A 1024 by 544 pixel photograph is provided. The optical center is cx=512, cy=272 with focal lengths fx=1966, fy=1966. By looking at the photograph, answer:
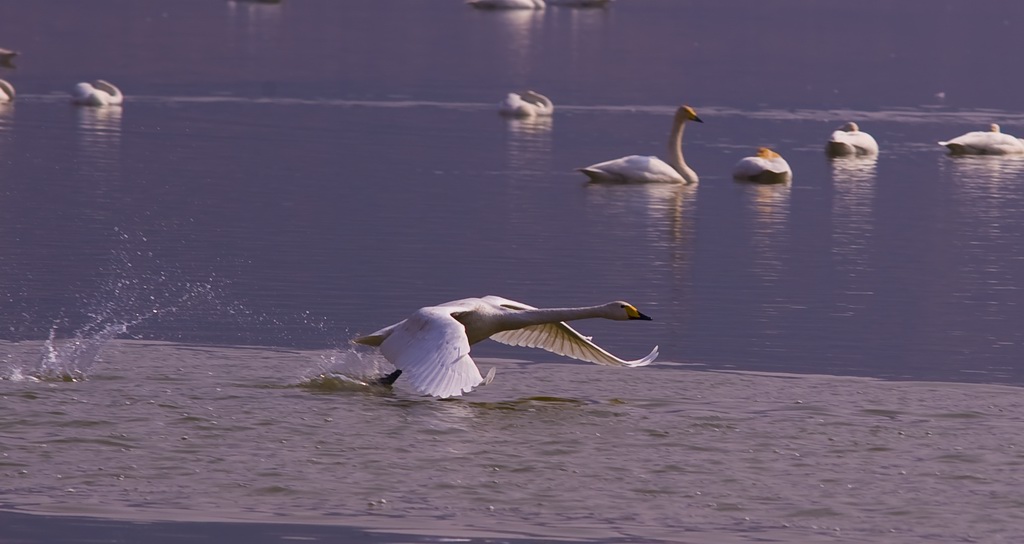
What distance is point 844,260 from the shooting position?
1848 cm

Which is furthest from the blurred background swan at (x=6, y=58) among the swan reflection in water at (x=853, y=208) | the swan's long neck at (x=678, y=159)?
the swan's long neck at (x=678, y=159)

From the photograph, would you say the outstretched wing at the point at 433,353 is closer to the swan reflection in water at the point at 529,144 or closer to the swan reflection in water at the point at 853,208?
the swan reflection in water at the point at 853,208

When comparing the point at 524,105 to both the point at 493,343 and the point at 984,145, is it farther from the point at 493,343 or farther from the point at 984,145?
the point at 493,343

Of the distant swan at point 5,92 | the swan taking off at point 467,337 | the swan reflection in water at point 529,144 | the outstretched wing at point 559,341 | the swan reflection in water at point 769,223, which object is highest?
the swan taking off at point 467,337

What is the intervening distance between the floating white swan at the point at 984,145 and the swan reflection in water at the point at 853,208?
1423mm

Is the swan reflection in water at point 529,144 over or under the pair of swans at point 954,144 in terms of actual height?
under

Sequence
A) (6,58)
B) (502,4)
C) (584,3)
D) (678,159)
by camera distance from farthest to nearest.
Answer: (584,3) < (502,4) < (6,58) < (678,159)

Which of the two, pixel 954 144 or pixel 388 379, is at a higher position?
pixel 388 379

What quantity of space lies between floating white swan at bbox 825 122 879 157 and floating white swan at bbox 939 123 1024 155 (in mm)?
1412

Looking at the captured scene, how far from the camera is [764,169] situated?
25125mm

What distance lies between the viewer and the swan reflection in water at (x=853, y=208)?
18.8 meters

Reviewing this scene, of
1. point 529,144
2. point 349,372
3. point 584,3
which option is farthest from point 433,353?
point 584,3

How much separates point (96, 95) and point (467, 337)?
2161 cm

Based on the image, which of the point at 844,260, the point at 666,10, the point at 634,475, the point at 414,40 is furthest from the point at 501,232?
the point at 666,10
